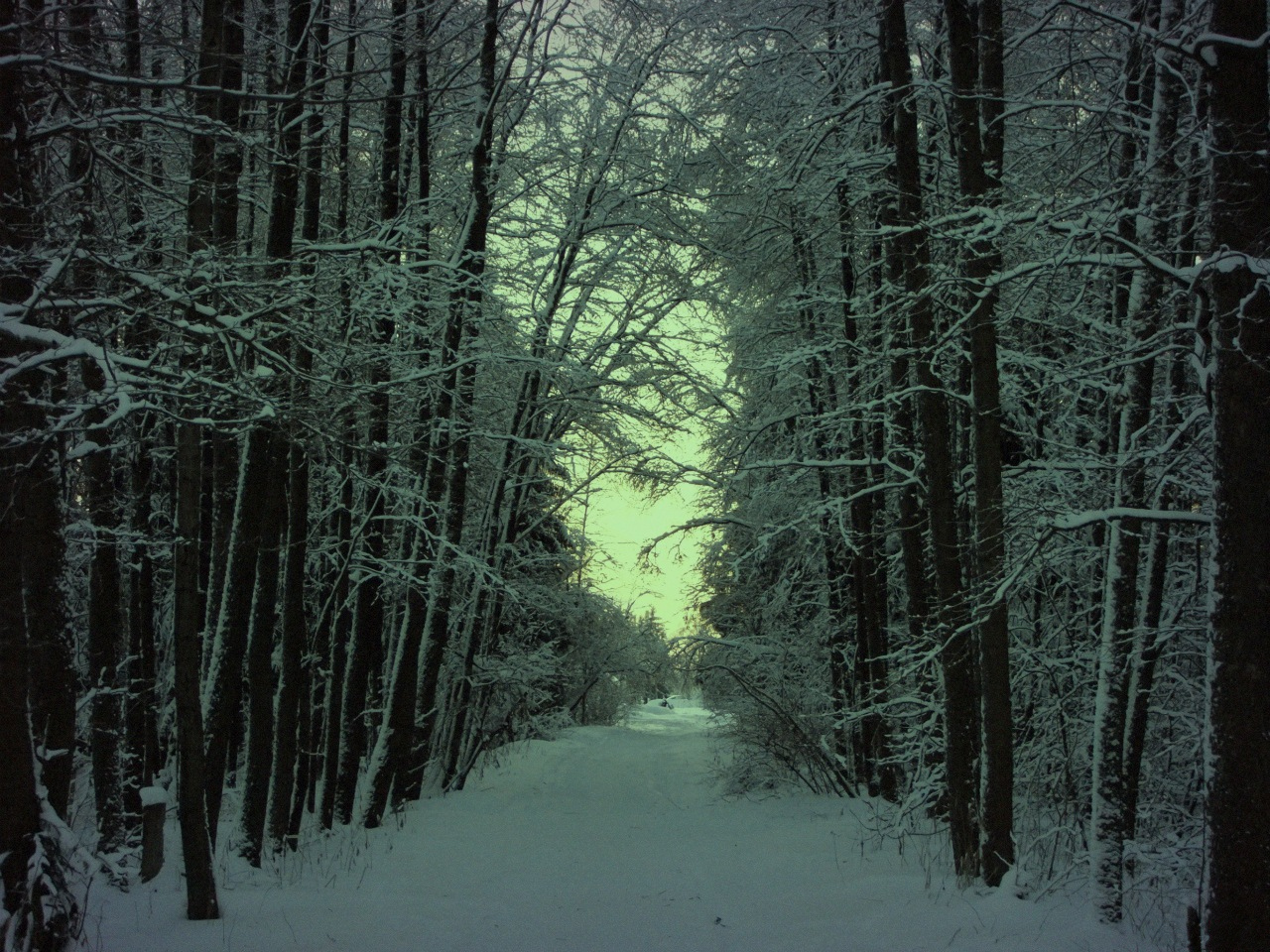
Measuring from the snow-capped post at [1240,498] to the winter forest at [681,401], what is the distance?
0.03 meters

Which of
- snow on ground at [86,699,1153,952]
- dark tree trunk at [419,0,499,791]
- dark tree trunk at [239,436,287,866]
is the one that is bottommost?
snow on ground at [86,699,1153,952]

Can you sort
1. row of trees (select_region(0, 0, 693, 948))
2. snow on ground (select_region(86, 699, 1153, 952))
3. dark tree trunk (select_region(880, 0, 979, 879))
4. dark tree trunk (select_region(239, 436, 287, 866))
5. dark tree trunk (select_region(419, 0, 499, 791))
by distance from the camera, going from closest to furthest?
row of trees (select_region(0, 0, 693, 948)) < snow on ground (select_region(86, 699, 1153, 952)) < dark tree trunk (select_region(239, 436, 287, 866)) < dark tree trunk (select_region(880, 0, 979, 879)) < dark tree trunk (select_region(419, 0, 499, 791))

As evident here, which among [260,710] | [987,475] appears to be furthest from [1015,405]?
[260,710]

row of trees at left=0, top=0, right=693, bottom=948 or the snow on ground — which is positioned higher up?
row of trees at left=0, top=0, right=693, bottom=948

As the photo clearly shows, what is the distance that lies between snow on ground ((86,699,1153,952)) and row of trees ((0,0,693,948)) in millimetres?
634

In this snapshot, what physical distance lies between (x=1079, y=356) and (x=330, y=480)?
1045 centimetres

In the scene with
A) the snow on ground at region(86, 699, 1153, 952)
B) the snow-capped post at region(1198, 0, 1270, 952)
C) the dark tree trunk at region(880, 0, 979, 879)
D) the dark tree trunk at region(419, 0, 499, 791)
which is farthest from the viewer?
the dark tree trunk at region(419, 0, 499, 791)

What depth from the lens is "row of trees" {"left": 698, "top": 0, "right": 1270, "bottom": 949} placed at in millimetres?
5543

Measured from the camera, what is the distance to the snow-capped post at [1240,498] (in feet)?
16.4

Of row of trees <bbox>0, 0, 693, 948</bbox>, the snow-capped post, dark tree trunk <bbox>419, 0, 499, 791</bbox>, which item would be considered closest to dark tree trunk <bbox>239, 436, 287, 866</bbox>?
row of trees <bbox>0, 0, 693, 948</bbox>

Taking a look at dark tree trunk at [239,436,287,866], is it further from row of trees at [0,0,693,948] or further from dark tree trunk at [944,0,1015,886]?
dark tree trunk at [944,0,1015,886]

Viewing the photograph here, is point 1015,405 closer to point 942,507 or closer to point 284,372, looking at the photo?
point 942,507

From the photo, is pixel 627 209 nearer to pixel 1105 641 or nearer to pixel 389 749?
pixel 389 749

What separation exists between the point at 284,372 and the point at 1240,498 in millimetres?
6120
